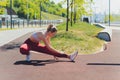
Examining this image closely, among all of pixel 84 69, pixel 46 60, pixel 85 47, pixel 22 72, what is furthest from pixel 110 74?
pixel 85 47

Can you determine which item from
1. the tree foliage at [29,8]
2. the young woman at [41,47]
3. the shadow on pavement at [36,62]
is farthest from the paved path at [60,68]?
the tree foliage at [29,8]

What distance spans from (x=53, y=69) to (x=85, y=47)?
610 centimetres

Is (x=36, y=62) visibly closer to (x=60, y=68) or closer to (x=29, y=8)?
(x=60, y=68)

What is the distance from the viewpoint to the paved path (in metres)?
10.9

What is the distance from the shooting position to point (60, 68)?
12.6 m

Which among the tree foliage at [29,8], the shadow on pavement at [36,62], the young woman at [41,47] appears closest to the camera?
the shadow on pavement at [36,62]

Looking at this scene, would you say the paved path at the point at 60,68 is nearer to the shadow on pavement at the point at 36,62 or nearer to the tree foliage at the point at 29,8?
the shadow on pavement at the point at 36,62

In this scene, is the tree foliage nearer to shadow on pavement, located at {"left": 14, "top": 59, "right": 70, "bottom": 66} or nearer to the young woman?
the young woman

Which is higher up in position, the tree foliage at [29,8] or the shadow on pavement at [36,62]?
the tree foliage at [29,8]

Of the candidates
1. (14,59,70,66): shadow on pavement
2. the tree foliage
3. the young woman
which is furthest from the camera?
the tree foliage

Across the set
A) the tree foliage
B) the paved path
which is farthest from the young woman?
the tree foliage

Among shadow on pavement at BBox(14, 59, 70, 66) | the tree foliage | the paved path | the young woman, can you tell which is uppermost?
the tree foliage

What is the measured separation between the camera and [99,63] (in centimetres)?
1402

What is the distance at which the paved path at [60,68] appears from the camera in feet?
35.9
